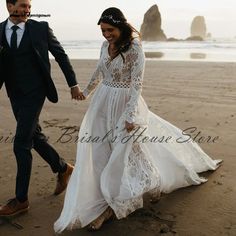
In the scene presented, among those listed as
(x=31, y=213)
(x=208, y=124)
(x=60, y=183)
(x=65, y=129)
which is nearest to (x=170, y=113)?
(x=208, y=124)

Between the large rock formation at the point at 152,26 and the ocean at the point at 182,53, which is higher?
the ocean at the point at 182,53

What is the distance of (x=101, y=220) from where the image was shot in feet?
11.4

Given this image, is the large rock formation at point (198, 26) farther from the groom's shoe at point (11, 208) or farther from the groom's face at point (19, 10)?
the groom's shoe at point (11, 208)

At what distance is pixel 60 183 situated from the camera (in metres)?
4.21

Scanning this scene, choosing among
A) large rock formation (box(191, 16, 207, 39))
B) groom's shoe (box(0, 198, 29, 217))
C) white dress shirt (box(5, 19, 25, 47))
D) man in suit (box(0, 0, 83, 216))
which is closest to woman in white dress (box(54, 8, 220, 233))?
man in suit (box(0, 0, 83, 216))

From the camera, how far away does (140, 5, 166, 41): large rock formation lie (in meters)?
76.2

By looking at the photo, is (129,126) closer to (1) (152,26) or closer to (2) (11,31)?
(2) (11,31)

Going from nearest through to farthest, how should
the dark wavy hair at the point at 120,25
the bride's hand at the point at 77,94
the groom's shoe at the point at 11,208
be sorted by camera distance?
the dark wavy hair at the point at 120,25 → the groom's shoe at the point at 11,208 → the bride's hand at the point at 77,94

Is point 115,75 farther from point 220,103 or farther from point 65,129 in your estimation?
point 220,103

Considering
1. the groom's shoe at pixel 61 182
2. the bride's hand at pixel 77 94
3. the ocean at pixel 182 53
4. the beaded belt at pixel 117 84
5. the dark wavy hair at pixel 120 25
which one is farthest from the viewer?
the ocean at pixel 182 53

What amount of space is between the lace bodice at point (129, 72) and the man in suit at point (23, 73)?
1.95 feet

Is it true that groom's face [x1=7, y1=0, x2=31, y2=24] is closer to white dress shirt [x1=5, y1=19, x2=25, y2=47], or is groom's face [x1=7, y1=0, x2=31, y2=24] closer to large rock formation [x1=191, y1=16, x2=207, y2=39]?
white dress shirt [x1=5, y1=19, x2=25, y2=47]

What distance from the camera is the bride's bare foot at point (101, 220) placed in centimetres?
344

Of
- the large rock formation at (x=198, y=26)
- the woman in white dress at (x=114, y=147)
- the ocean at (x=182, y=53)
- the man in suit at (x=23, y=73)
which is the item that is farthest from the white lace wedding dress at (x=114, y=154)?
the large rock formation at (x=198, y=26)
